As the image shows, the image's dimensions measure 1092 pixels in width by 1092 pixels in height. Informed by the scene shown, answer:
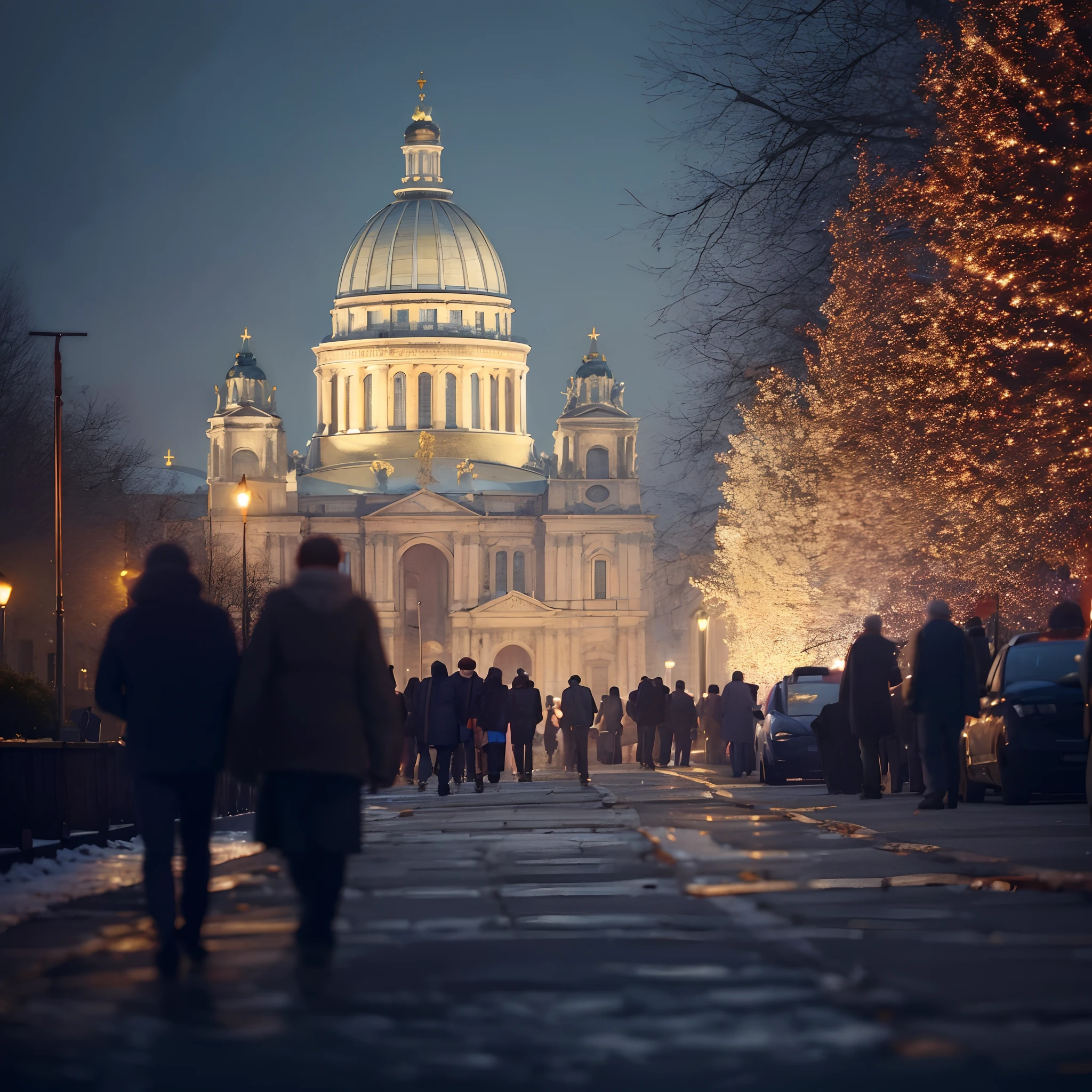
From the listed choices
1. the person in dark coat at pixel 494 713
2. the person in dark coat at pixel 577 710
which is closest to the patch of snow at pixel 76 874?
the person in dark coat at pixel 494 713

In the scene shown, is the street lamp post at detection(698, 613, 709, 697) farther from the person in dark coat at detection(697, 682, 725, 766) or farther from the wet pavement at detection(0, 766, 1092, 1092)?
the wet pavement at detection(0, 766, 1092, 1092)

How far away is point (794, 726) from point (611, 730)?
831 inches

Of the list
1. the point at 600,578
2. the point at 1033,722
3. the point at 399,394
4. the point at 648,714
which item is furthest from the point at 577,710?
the point at 399,394

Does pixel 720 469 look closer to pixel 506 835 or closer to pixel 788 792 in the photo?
pixel 788 792

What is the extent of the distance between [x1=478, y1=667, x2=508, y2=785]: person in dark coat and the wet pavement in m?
15.0

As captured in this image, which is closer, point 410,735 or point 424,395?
point 410,735

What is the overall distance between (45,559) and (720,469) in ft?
58.2

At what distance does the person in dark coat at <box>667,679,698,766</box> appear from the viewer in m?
46.3

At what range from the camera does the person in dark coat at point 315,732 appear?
905cm

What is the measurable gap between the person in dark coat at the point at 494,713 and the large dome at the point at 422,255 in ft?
387

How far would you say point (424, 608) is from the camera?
138500 millimetres

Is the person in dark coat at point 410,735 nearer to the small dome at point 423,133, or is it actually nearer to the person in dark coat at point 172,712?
the person in dark coat at point 172,712

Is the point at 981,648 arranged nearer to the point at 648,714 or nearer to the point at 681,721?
the point at 648,714

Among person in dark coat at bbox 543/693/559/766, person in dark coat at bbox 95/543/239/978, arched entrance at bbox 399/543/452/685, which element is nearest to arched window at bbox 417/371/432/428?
arched entrance at bbox 399/543/452/685
